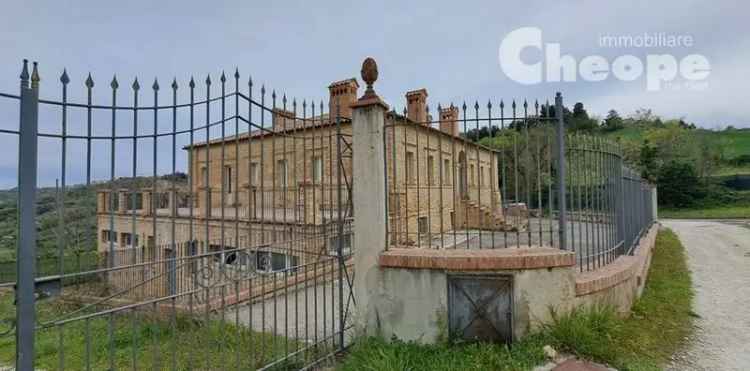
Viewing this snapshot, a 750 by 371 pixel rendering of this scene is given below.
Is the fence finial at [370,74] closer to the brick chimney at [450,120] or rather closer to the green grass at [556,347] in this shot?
the brick chimney at [450,120]

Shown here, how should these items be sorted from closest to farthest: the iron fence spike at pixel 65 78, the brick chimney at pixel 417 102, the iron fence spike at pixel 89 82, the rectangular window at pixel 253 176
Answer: the iron fence spike at pixel 65 78
the iron fence spike at pixel 89 82
the rectangular window at pixel 253 176
the brick chimney at pixel 417 102

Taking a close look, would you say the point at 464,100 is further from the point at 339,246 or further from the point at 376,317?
the point at 376,317

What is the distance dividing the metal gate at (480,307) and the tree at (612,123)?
63.3 meters

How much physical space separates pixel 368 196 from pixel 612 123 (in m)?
67.7

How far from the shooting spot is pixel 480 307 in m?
3.62

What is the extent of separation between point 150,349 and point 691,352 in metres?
6.42

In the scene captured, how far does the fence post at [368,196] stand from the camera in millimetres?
3900

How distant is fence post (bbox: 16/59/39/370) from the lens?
6.17ft

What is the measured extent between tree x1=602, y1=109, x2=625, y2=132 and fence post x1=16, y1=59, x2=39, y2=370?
66.1 meters

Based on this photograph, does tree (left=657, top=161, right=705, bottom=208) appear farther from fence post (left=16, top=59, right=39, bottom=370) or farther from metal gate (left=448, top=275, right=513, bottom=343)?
fence post (left=16, top=59, right=39, bottom=370)

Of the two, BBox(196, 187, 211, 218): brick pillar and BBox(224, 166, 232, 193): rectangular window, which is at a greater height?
BBox(224, 166, 232, 193): rectangular window

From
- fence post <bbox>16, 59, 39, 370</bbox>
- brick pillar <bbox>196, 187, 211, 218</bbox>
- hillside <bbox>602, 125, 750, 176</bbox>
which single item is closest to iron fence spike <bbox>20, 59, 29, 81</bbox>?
fence post <bbox>16, 59, 39, 370</bbox>

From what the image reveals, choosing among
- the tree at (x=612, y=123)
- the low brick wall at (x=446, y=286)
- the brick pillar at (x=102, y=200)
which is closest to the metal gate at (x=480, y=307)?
the low brick wall at (x=446, y=286)

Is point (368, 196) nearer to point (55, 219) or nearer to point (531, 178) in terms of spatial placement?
point (531, 178)
